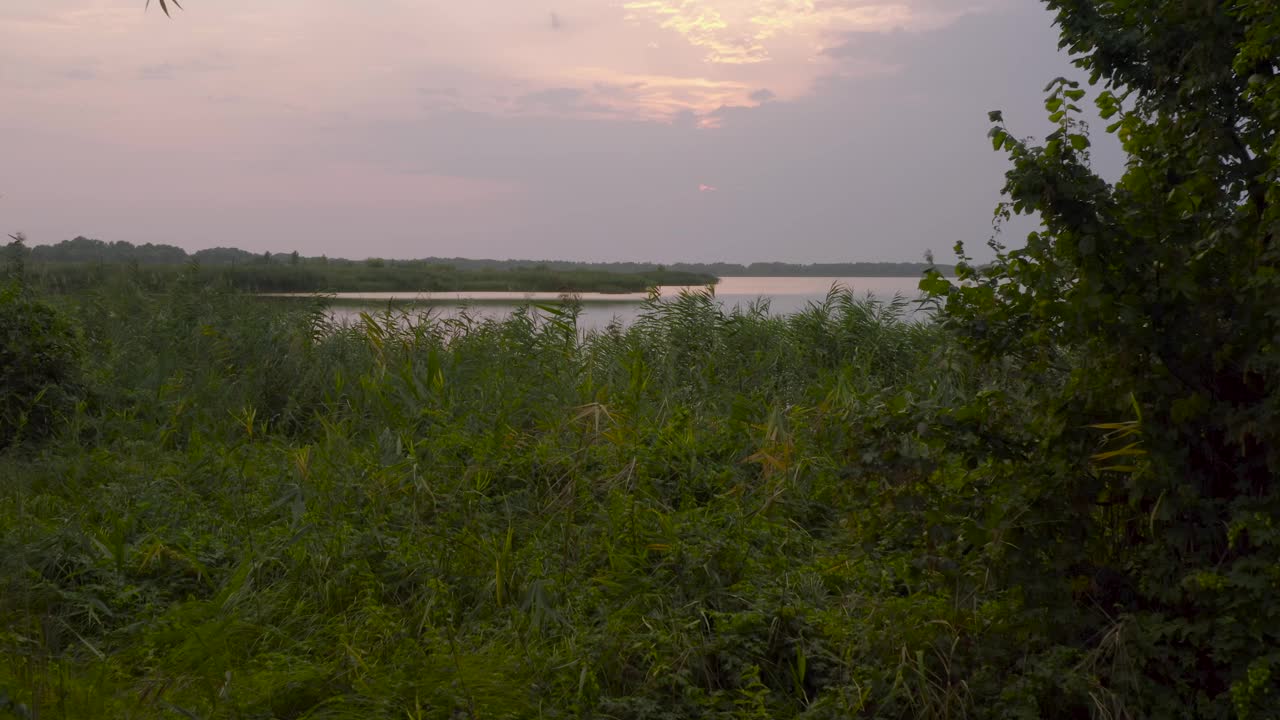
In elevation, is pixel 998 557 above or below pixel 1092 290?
below

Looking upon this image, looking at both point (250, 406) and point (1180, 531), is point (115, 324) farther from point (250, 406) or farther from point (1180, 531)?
point (1180, 531)

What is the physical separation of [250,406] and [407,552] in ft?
12.2

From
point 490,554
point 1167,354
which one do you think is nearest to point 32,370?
point 490,554

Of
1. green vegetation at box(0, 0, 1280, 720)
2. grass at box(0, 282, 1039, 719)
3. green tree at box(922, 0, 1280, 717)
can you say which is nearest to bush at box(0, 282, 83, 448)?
grass at box(0, 282, 1039, 719)

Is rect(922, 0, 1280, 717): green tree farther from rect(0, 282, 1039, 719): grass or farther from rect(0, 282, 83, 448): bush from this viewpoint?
rect(0, 282, 83, 448): bush

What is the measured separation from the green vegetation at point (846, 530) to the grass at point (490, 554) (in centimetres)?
2

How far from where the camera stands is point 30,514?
16.6 ft

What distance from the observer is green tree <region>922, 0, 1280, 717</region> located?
2703mm

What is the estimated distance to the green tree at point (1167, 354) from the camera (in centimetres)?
270

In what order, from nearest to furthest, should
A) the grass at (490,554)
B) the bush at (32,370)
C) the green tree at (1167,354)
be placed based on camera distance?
the green tree at (1167,354) < the grass at (490,554) < the bush at (32,370)

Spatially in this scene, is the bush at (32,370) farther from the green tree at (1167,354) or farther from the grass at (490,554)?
the green tree at (1167,354)

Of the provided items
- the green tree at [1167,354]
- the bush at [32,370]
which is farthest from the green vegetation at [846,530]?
the bush at [32,370]

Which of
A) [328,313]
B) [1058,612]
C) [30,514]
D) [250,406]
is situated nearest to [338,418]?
[250,406]

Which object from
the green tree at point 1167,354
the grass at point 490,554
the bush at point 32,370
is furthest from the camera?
the bush at point 32,370
